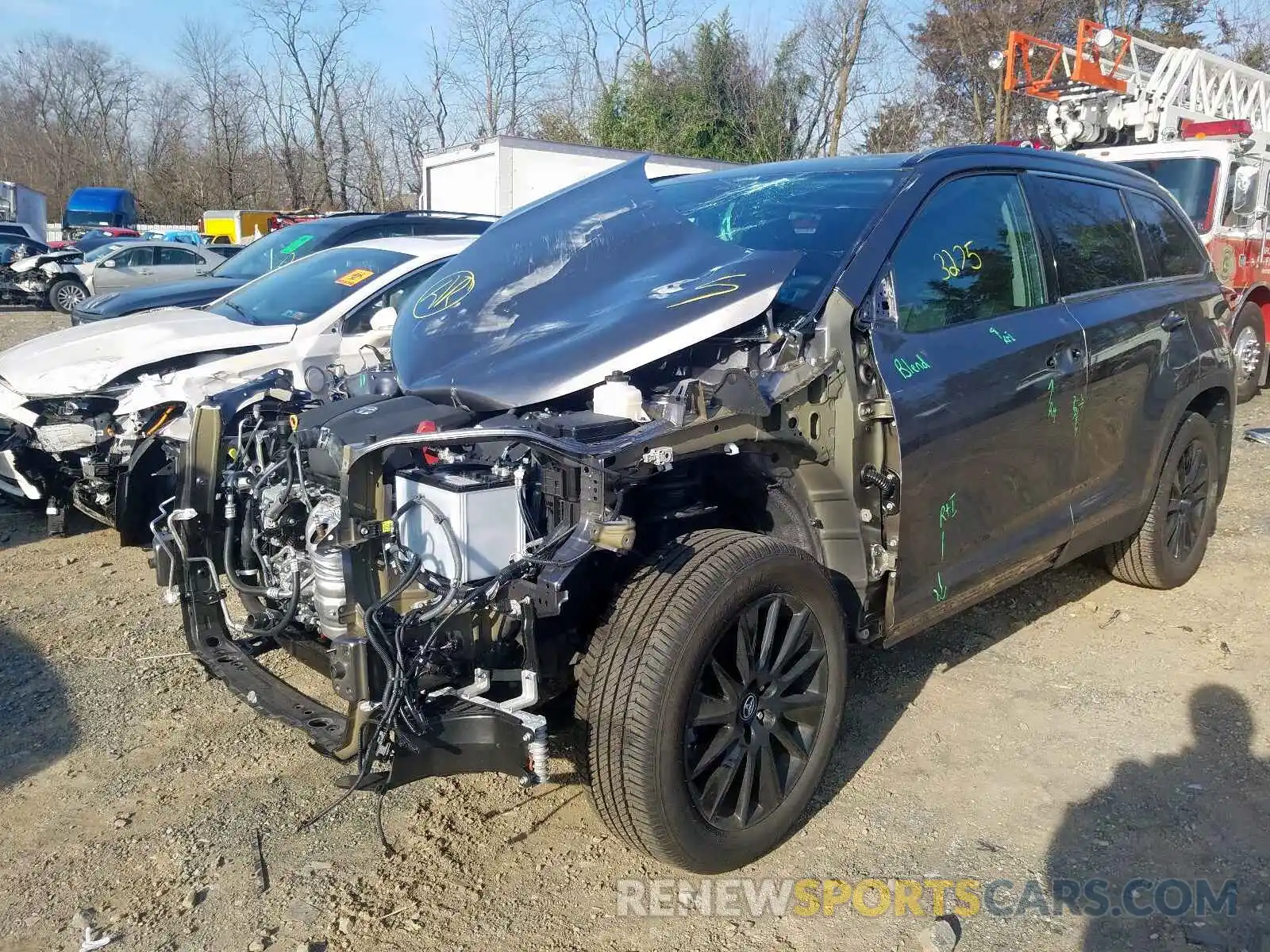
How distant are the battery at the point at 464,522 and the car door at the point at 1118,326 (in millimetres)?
2322

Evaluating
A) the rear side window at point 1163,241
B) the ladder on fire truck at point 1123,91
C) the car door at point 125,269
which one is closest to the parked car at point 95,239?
the car door at point 125,269

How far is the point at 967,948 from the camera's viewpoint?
8.65ft

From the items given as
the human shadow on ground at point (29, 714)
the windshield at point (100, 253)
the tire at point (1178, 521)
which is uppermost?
the windshield at point (100, 253)

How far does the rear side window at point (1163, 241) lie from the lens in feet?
14.6

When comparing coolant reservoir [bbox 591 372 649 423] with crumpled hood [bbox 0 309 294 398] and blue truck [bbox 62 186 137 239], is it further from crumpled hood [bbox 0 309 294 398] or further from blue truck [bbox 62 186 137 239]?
blue truck [bbox 62 186 137 239]

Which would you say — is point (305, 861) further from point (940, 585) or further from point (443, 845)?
point (940, 585)

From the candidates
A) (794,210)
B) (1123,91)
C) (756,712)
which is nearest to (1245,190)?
(1123,91)

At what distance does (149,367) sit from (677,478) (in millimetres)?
3935

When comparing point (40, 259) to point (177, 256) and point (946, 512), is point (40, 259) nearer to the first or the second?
point (177, 256)

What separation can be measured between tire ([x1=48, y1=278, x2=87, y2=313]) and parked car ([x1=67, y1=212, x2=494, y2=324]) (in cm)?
1230

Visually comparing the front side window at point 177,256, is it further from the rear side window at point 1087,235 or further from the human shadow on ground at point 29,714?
the rear side window at point 1087,235

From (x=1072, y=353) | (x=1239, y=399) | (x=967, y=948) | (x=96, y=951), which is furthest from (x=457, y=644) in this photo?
(x=1239, y=399)

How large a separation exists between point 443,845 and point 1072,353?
2.72 meters

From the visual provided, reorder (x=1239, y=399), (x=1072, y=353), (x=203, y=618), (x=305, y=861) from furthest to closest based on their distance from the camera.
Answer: (x=1239, y=399), (x=1072, y=353), (x=203, y=618), (x=305, y=861)
